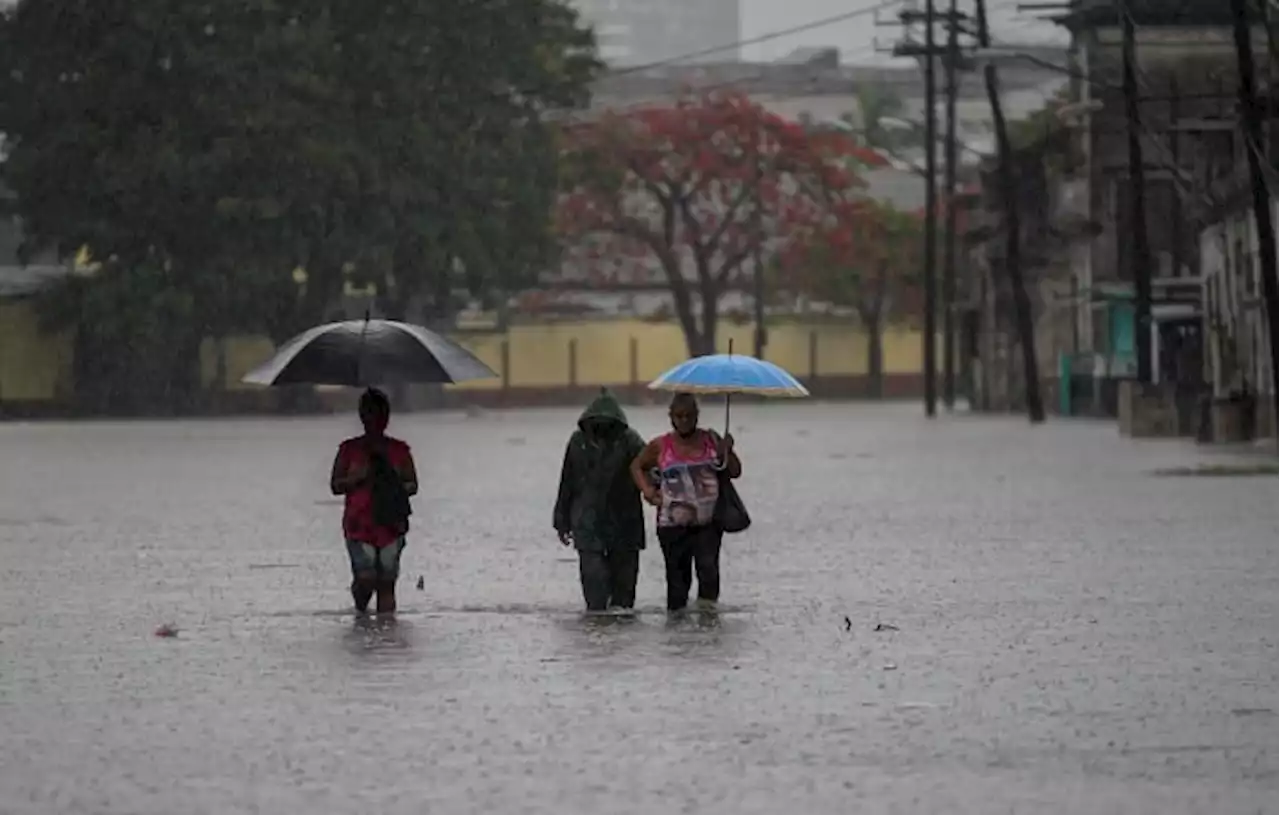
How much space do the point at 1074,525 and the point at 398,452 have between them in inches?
437

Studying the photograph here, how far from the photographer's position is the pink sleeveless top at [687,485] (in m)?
19.2

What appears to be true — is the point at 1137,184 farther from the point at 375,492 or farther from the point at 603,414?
the point at 375,492

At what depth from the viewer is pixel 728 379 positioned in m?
19.4

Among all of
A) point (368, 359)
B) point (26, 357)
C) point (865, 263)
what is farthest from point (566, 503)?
point (865, 263)

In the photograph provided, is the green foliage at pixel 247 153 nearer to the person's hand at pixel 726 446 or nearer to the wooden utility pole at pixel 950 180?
the wooden utility pole at pixel 950 180

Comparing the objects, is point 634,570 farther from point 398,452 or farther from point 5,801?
point 5,801

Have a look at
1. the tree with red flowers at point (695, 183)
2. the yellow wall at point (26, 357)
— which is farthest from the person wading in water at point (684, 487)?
the tree with red flowers at point (695, 183)

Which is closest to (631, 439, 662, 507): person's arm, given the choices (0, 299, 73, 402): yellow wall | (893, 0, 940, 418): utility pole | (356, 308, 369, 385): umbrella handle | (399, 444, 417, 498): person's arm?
(399, 444, 417, 498): person's arm

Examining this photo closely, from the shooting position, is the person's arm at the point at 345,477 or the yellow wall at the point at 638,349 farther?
the yellow wall at the point at 638,349

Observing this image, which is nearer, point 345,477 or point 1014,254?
point 345,477

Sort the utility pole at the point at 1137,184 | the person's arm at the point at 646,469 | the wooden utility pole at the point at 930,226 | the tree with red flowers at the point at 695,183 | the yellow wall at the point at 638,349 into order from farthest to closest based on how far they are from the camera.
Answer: the yellow wall at the point at 638,349 → the tree with red flowers at the point at 695,183 → the wooden utility pole at the point at 930,226 → the utility pole at the point at 1137,184 → the person's arm at the point at 646,469

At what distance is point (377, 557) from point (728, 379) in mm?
2148

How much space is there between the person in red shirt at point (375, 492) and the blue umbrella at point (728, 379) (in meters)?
1.47

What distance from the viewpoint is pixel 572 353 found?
4323 inches
